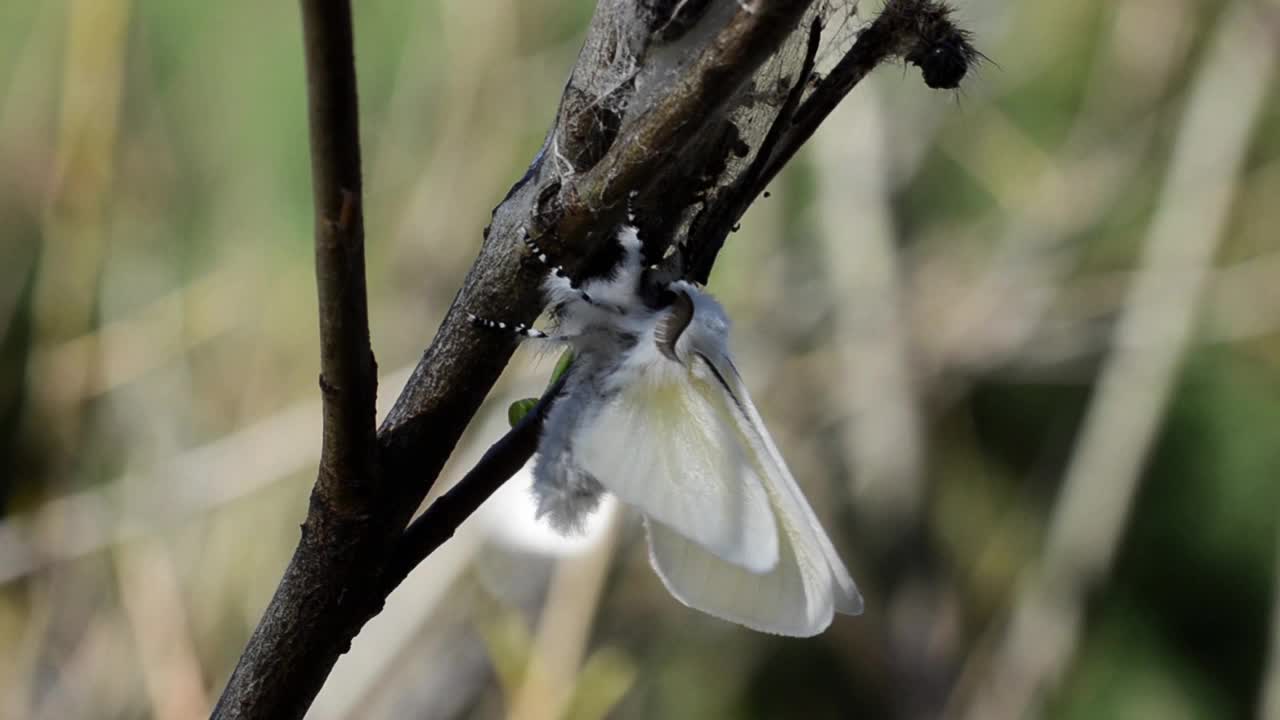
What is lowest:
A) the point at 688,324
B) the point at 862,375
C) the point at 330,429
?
the point at 330,429

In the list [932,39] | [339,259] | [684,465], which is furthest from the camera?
[684,465]

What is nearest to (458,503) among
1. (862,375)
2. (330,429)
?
(330,429)

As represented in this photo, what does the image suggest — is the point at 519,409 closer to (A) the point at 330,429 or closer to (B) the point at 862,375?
(A) the point at 330,429

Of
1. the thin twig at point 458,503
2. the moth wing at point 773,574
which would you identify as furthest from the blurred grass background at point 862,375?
the thin twig at point 458,503

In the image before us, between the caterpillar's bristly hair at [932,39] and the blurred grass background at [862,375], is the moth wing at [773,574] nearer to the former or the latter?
the caterpillar's bristly hair at [932,39]

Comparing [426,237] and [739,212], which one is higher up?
[426,237]

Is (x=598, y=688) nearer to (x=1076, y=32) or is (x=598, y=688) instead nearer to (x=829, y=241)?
(x=829, y=241)

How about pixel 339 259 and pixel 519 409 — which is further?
pixel 519 409

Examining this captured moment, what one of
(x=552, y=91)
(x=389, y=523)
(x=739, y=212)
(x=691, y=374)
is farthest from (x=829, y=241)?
(x=389, y=523)
